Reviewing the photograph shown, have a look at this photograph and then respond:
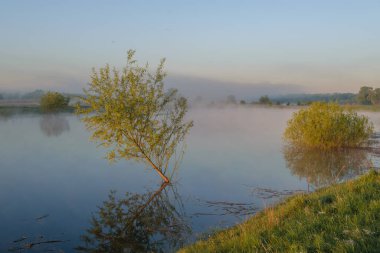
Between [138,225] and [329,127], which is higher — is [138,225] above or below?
below

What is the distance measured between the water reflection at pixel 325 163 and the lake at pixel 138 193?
8 cm

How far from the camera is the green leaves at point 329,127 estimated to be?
37.4m

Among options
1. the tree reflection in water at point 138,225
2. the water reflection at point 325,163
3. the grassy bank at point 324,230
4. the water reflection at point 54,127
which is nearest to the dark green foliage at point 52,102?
the water reflection at point 54,127

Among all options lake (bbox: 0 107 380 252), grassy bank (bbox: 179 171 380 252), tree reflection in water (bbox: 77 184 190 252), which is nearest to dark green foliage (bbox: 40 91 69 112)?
lake (bbox: 0 107 380 252)

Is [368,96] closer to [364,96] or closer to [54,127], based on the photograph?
[364,96]

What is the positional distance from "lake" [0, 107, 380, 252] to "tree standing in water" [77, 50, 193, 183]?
2.99 metres

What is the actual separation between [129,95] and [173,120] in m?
4.42

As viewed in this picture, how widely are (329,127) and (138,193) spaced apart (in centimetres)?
2504

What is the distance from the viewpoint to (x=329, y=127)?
37.2 metres

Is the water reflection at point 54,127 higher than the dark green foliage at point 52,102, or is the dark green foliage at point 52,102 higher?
the dark green foliage at point 52,102

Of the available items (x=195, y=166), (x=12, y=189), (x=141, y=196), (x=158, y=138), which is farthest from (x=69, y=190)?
(x=195, y=166)

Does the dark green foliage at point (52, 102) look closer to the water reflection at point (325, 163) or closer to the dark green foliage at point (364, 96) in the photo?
the water reflection at point (325, 163)

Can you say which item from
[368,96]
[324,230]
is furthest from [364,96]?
[324,230]

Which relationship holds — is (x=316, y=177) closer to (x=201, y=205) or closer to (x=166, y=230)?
(x=201, y=205)
